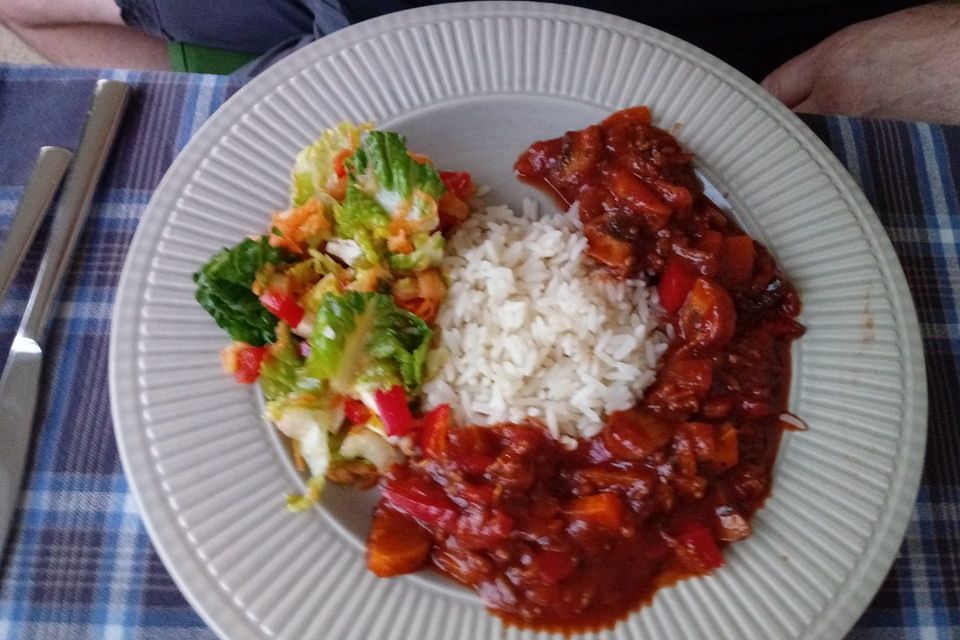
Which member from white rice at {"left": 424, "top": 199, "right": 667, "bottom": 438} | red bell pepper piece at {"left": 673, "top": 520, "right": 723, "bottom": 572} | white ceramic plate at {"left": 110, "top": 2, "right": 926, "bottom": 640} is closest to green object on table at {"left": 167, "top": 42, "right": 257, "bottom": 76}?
white ceramic plate at {"left": 110, "top": 2, "right": 926, "bottom": 640}

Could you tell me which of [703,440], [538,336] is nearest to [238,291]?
[538,336]

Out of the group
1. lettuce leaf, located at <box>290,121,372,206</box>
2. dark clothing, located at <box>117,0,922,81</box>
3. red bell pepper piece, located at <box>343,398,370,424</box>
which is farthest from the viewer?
dark clothing, located at <box>117,0,922,81</box>

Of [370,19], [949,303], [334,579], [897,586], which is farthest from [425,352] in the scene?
[949,303]

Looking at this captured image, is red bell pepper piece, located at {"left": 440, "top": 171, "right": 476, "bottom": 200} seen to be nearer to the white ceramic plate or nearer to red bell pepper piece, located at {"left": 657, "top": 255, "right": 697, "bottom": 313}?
the white ceramic plate

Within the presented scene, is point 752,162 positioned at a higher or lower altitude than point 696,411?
higher

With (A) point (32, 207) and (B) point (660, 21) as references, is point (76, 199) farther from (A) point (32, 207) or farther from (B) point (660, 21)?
(B) point (660, 21)

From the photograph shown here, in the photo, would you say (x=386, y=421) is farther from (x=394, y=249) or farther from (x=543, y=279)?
(x=543, y=279)

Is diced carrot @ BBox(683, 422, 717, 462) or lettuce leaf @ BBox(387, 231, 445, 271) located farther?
lettuce leaf @ BBox(387, 231, 445, 271)
